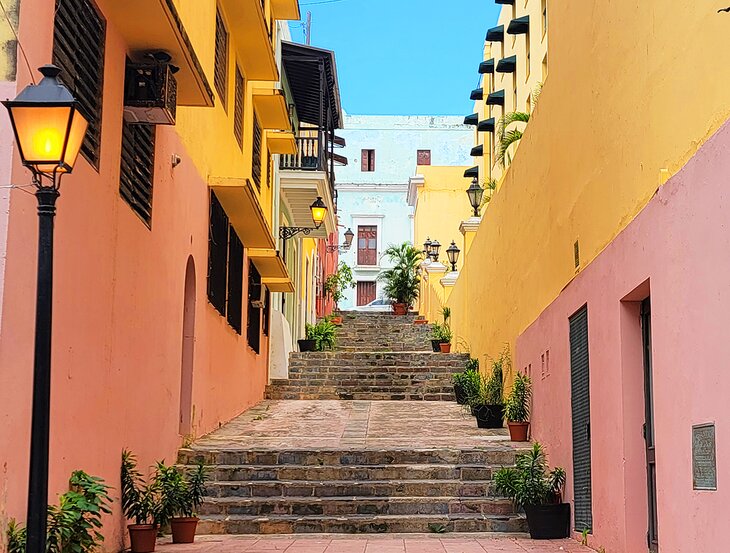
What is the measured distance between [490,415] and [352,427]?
6.36ft

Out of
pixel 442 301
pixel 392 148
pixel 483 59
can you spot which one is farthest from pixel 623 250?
pixel 392 148

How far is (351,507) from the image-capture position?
10.8 m

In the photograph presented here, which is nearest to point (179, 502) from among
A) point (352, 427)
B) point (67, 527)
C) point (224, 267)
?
point (67, 527)

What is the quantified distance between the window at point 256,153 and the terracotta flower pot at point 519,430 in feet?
22.5

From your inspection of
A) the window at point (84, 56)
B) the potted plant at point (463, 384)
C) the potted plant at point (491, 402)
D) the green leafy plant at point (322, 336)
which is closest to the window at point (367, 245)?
the green leafy plant at point (322, 336)

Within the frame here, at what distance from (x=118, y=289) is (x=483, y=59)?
23601 millimetres

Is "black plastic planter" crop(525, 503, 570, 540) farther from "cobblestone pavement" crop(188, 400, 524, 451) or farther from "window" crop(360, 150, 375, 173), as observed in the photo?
"window" crop(360, 150, 375, 173)

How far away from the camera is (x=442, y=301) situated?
29391 mm

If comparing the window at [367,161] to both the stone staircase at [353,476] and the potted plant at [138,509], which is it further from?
the potted plant at [138,509]

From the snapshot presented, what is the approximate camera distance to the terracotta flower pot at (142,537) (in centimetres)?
881

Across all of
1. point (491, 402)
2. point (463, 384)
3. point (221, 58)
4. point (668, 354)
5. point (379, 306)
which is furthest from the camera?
point (379, 306)

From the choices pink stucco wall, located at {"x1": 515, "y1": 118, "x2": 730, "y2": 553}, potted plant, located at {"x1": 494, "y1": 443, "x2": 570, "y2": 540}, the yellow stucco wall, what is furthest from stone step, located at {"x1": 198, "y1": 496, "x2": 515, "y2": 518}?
the yellow stucco wall

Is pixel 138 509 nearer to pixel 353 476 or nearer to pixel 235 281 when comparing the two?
pixel 353 476

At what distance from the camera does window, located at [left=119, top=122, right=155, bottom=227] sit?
354 inches
